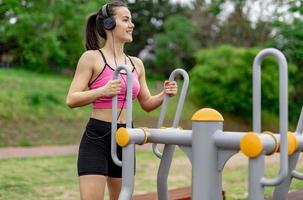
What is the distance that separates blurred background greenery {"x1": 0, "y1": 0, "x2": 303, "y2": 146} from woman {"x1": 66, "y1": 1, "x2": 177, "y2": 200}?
3.19ft

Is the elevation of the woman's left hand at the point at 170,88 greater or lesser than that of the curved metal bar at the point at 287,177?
greater

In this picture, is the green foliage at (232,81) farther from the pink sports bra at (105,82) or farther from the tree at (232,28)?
the pink sports bra at (105,82)

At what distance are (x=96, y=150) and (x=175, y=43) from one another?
80.3ft

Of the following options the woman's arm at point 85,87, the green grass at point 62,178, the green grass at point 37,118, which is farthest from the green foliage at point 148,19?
the woman's arm at point 85,87

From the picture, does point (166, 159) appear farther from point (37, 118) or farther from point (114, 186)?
point (37, 118)

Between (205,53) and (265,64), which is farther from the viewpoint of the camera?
(205,53)

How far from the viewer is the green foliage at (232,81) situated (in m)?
17.8

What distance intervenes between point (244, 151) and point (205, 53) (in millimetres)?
17488

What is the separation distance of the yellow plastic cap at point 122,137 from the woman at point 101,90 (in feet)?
0.46

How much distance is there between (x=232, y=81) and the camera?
17.9m

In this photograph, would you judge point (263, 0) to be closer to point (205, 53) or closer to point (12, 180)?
point (205, 53)

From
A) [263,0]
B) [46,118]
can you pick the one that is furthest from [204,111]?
[263,0]

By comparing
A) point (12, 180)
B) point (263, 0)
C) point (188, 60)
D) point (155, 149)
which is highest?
point (263, 0)

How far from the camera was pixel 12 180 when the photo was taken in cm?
644
